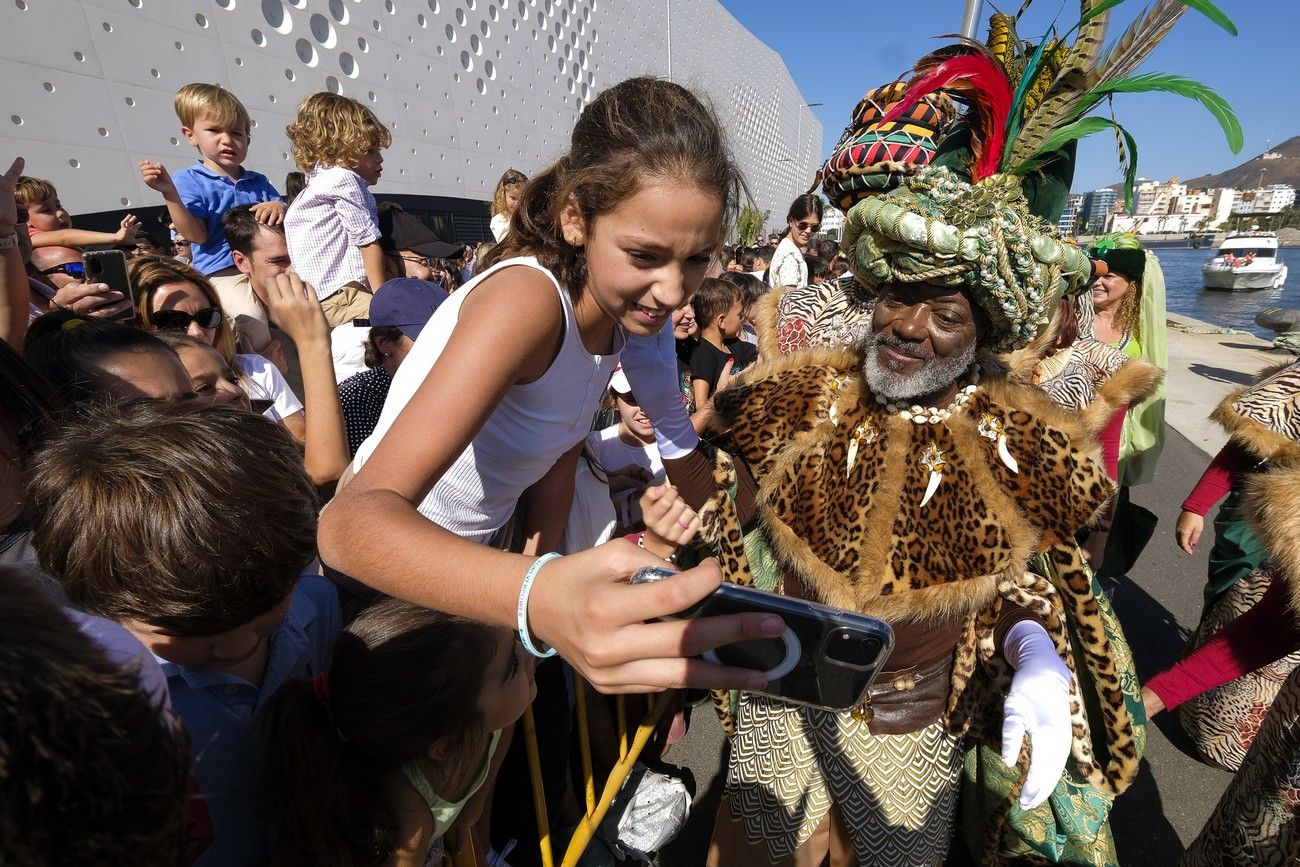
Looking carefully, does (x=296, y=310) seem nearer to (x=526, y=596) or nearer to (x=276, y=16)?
(x=526, y=596)

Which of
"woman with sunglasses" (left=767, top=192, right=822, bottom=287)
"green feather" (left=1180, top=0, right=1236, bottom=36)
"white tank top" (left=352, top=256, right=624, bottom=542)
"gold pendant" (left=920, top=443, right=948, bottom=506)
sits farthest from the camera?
"woman with sunglasses" (left=767, top=192, right=822, bottom=287)

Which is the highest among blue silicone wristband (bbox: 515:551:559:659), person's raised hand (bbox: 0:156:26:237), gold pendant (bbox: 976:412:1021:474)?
person's raised hand (bbox: 0:156:26:237)

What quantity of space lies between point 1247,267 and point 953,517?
43.9 meters

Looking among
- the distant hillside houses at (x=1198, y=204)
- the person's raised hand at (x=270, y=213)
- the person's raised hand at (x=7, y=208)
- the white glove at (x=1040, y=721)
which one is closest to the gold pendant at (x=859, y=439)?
the white glove at (x=1040, y=721)

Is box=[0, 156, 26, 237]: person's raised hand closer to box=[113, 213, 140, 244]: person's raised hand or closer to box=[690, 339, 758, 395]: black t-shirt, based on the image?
box=[113, 213, 140, 244]: person's raised hand

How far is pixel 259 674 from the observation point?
116cm

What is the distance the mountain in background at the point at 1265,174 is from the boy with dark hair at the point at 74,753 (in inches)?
6864

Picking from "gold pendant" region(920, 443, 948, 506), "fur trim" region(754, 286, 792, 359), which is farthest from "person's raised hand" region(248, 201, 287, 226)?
"gold pendant" region(920, 443, 948, 506)

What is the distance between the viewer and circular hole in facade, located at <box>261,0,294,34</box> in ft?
34.3

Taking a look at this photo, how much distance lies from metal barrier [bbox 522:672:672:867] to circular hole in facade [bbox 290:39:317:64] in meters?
13.7

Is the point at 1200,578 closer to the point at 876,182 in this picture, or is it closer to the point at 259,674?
the point at 876,182

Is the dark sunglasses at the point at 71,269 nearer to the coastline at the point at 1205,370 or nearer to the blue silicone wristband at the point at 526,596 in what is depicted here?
the blue silicone wristband at the point at 526,596

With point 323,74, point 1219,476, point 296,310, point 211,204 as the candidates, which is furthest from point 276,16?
point 1219,476

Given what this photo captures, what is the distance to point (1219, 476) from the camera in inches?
107
